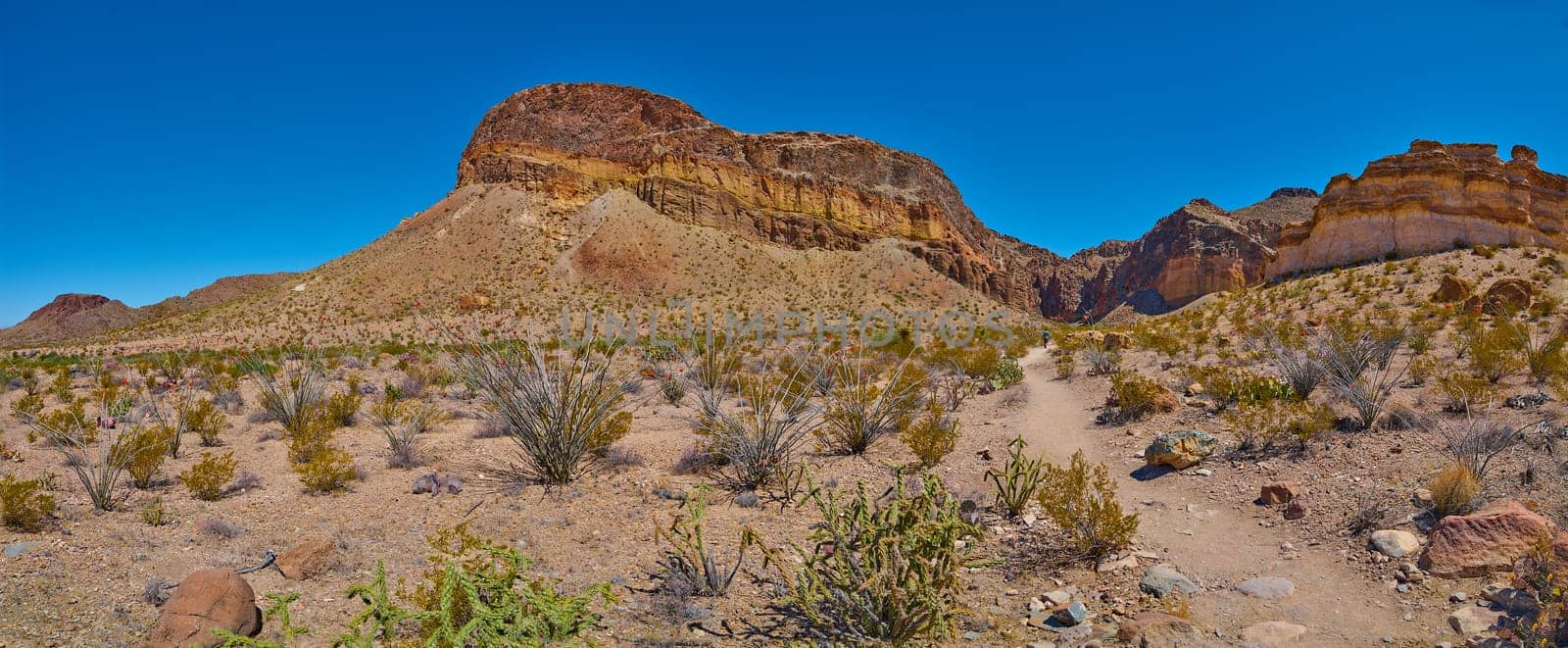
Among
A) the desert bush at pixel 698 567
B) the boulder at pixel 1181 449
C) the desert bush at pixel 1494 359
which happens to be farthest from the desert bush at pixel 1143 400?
the desert bush at pixel 698 567

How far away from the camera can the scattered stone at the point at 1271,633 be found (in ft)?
11.9

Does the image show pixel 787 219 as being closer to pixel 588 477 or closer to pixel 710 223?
pixel 710 223

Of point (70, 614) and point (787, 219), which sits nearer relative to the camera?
point (70, 614)

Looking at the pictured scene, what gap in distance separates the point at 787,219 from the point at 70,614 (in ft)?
183

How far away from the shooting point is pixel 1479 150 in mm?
23266

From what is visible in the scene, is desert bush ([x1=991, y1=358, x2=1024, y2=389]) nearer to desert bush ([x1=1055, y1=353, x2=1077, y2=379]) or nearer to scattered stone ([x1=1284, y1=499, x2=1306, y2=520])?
desert bush ([x1=1055, y1=353, x2=1077, y2=379])

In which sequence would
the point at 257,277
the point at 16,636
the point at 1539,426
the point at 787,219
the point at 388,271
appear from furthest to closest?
the point at 787,219 < the point at 257,277 < the point at 388,271 < the point at 1539,426 < the point at 16,636

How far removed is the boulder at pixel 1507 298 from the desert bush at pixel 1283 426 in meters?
10.8

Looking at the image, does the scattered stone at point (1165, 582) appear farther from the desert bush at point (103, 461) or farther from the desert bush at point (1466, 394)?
the desert bush at point (103, 461)

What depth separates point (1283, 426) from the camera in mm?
7141

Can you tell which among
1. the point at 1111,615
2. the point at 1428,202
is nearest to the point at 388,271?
the point at 1111,615

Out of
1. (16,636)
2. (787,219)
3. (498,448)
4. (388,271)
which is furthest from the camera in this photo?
(787,219)

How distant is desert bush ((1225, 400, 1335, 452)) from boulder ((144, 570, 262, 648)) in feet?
28.1

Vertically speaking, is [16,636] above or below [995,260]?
below
